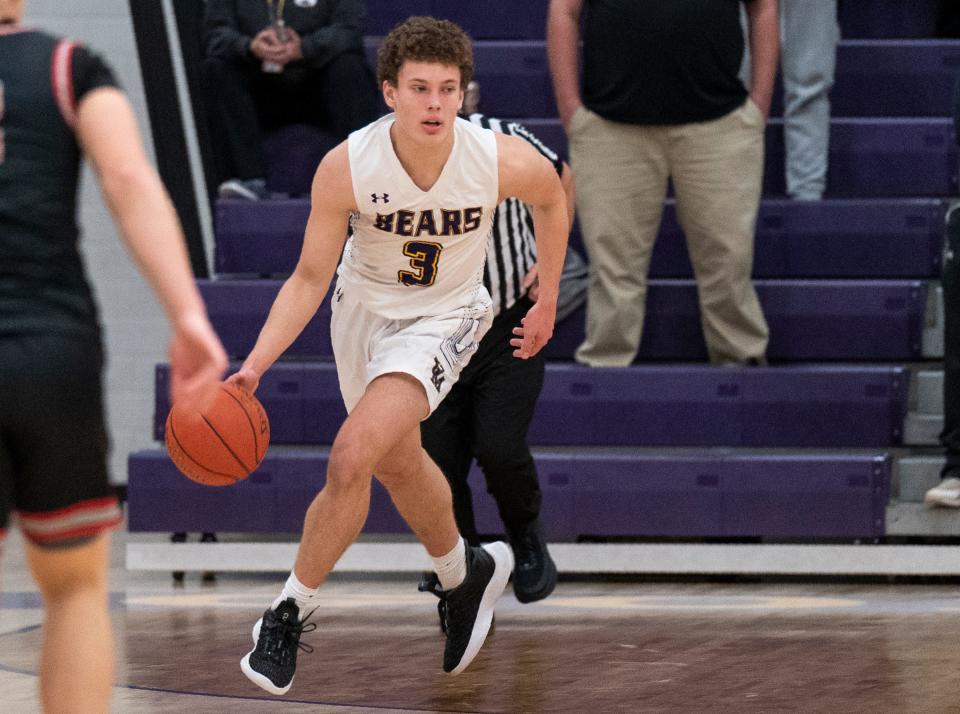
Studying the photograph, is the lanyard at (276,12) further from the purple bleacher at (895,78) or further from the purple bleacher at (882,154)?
the purple bleacher at (895,78)

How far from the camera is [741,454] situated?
6.53 m

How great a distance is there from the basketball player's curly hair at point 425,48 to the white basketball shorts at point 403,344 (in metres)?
0.59

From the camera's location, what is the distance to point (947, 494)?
6.10 m

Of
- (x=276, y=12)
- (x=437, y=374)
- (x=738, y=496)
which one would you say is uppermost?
(x=276, y=12)

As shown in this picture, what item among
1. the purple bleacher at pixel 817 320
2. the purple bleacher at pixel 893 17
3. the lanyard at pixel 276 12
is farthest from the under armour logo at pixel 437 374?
the purple bleacher at pixel 893 17

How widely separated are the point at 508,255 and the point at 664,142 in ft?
5.39

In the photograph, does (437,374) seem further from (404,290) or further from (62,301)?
(62,301)

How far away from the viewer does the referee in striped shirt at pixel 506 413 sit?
501 cm

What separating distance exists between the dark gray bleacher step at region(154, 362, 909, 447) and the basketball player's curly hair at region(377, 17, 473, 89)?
264 cm

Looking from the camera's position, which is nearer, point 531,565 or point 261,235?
point 531,565

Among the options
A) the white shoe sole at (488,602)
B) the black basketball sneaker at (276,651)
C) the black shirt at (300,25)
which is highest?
the black shirt at (300,25)

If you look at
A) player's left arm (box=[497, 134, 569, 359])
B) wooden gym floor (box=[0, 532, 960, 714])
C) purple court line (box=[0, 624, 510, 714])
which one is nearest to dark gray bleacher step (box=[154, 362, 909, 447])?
wooden gym floor (box=[0, 532, 960, 714])

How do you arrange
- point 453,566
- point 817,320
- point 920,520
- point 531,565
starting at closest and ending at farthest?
point 453,566, point 531,565, point 920,520, point 817,320

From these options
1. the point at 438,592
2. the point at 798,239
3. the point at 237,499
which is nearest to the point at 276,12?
the point at 237,499
